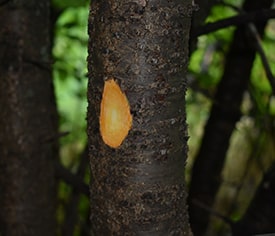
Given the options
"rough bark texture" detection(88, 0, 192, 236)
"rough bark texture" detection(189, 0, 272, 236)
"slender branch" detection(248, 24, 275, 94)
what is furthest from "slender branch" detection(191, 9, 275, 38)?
"rough bark texture" detection(189, 0, 272, 236)

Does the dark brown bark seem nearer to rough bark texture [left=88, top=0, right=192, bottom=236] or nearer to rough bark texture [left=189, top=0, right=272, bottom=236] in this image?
rough bark texture [left=189, top=0, right=272, bottom=236]

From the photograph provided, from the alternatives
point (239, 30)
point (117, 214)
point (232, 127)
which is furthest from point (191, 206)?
point (117, 214)

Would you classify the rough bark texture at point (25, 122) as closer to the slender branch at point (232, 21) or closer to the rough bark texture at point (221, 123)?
the slender branch at point (232, 21)

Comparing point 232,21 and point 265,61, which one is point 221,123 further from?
point 232,21

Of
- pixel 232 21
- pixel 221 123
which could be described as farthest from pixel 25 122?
pixel 221 123

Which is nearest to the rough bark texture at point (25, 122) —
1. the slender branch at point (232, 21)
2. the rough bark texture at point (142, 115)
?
the slender branch at point (232, 21)

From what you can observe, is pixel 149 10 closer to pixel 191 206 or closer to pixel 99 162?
pixel 99 162
